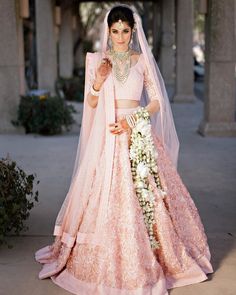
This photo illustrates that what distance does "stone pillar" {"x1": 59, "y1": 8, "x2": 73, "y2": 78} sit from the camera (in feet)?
59.4

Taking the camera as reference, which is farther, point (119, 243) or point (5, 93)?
point (5, 93)

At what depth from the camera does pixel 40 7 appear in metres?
14.0

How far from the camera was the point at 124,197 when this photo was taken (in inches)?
139

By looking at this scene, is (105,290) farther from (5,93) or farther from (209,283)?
(5,93)

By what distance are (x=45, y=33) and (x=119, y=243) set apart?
11009mm

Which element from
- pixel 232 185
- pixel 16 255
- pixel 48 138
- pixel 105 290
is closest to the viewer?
pixel 105 290

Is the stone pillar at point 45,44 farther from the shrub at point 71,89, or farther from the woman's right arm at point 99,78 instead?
the woman's right arm at point 99,78

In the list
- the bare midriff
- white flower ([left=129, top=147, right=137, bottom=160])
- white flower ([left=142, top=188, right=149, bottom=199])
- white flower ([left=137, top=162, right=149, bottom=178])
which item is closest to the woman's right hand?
the bare midriff

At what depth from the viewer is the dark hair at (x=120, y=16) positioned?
357cm

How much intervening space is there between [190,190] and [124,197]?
2761 millimetres

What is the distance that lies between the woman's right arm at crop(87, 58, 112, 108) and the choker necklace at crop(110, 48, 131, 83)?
1.5 inches

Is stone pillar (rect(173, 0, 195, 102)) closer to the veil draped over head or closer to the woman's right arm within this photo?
the veil draped over head

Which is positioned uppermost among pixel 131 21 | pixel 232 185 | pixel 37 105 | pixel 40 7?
pixel 40 7

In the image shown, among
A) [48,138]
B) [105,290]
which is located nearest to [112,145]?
[105,290]
